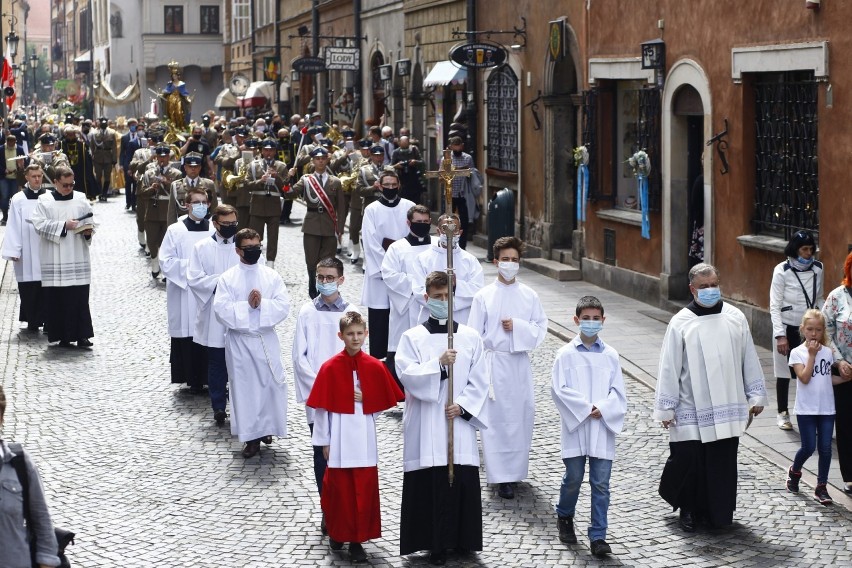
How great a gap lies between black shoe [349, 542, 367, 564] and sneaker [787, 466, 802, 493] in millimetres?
2932

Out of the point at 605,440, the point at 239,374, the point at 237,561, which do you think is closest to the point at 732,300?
the point at 239,374

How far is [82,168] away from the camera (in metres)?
31.3

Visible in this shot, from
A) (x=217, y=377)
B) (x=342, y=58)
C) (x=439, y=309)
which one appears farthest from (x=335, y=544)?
(x=342, y=58)

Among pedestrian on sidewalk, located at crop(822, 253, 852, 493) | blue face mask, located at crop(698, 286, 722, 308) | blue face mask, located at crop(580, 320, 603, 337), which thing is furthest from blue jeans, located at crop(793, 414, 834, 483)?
blue face mask, located at crop(580, 320, 603, 337)

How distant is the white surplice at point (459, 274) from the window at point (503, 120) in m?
11.9

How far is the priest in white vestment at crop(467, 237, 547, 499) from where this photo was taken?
10.5 metres

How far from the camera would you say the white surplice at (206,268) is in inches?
511

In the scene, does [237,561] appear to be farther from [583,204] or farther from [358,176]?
[358,176]

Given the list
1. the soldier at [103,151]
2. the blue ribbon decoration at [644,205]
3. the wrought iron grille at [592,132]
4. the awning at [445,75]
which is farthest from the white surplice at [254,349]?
Result: the soldier at [103,151]

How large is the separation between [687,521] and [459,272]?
3.70 metres

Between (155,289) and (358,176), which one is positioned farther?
(358,176)

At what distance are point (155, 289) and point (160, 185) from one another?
2136mm

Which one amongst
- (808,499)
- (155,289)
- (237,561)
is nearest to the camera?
(237,561)

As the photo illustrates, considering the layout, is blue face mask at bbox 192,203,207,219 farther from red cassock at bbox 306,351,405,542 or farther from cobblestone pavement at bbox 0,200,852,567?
red cassock at bbox 306,351,405,542
